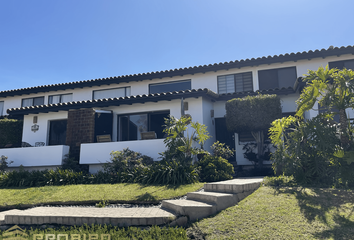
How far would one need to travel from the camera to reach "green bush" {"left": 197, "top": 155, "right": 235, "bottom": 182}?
9.06m

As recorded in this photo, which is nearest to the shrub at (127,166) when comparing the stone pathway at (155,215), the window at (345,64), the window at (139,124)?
the window at (139,124)

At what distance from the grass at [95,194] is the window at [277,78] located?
917 centimetres

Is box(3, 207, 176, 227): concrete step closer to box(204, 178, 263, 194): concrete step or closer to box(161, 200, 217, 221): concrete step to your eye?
box(161, 200, 217, 221): concrete step

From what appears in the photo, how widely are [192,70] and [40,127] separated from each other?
978cm

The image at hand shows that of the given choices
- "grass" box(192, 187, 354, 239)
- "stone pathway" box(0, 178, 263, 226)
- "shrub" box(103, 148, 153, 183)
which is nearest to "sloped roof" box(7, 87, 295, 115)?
"shrub" box(103, 148, 153, 183)

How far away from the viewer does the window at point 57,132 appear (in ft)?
50.4

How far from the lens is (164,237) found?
4.45 meters

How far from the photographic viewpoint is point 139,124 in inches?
566

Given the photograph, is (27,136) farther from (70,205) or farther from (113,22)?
(70,205)

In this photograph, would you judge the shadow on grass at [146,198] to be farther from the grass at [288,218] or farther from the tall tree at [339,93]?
the tall tree at [339,93]

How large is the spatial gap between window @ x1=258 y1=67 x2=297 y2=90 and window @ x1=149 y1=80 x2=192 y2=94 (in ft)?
14.3

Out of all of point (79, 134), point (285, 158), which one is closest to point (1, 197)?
point (79, 134)

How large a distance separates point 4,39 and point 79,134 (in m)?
6.54

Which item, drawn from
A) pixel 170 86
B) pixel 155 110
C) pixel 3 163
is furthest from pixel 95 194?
pixel 170 86
